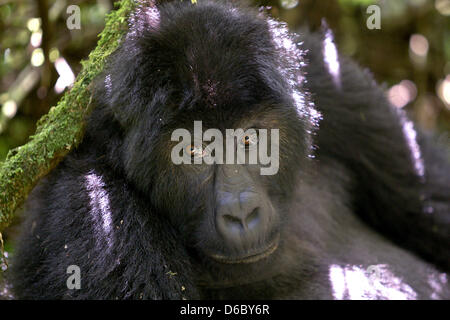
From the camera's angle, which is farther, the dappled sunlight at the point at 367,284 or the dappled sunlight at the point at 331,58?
the dappled sunlight at the point at 331,58

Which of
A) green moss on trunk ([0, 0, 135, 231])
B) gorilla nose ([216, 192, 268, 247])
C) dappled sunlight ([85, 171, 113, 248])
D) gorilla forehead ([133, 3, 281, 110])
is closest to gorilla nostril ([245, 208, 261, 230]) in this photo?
gorilla nose ([216, 192, 268, 247])

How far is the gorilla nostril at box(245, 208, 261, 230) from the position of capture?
2834 mm

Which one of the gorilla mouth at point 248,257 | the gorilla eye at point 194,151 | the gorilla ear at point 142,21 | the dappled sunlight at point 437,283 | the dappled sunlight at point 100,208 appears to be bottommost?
the dappled sunlight at point 437,283

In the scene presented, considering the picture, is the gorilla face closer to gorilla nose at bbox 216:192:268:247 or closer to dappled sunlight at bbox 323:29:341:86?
gorilla nose at bbox 216:192:268:247

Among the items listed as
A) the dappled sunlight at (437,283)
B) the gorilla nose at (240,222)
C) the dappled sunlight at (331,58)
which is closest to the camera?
→ the gorilla nose at (240,222)

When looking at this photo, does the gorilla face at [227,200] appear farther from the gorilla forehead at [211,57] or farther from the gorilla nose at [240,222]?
the gorilla forehead at [211,57]

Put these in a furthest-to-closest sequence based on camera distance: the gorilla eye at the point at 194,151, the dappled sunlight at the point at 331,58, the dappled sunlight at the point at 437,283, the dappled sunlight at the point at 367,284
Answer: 1. the dappled sunlight at the point at 331,58
2. the dappled sunlight at the point at 437,283
3. the dappled sunlight at the point at 367,284
4. the gorilla eye at the point at 194,151

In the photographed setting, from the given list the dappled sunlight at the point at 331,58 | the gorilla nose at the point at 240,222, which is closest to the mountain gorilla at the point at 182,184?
the gorilla nose at the point at 240,222

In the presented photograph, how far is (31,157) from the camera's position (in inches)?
115

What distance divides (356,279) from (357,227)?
867mm

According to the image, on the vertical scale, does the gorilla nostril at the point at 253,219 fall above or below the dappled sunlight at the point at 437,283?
above

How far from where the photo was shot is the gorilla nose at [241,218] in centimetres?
283

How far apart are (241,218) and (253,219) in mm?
81

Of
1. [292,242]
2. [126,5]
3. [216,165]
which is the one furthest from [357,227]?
[126,5]
